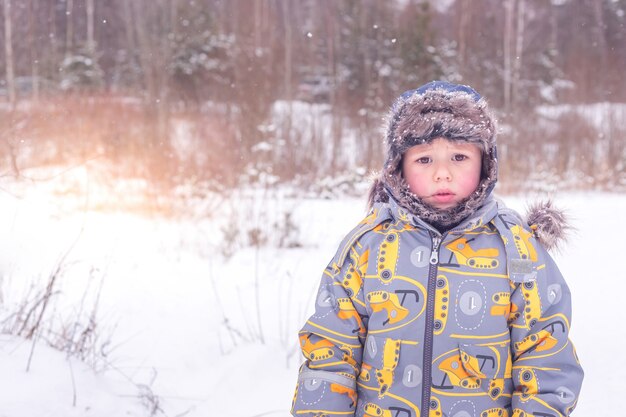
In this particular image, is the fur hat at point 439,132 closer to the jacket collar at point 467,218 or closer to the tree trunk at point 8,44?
the jacket collar at point 467,218

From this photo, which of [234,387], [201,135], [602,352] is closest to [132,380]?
[234,387]

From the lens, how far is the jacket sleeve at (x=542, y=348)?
142 centimetres

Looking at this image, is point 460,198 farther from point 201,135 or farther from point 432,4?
point 432,4

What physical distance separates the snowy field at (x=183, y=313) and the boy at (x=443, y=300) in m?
0.45

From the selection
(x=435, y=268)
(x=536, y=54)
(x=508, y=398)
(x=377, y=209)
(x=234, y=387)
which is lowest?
(x=234, y=387)

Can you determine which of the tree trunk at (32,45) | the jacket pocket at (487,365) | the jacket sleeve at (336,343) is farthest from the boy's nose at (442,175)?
the tree trunk at (32,45)

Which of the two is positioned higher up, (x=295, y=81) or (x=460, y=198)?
(x=295, y=81)

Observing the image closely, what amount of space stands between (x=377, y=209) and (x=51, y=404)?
57.1 inches

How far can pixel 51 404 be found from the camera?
2230mm

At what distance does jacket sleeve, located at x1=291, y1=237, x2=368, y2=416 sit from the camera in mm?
1537

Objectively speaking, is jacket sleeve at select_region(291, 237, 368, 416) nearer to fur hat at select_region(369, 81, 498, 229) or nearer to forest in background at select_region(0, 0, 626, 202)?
fur hat at select_region(369, 81, 498, 229)

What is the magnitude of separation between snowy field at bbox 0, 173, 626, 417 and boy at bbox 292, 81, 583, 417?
446 millimetres

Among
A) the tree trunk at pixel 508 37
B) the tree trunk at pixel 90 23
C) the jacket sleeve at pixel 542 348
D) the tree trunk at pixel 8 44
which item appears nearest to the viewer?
the jacket sleeve at pixel 542 348

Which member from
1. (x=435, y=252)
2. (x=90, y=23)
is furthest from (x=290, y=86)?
(x=90, y=23)
